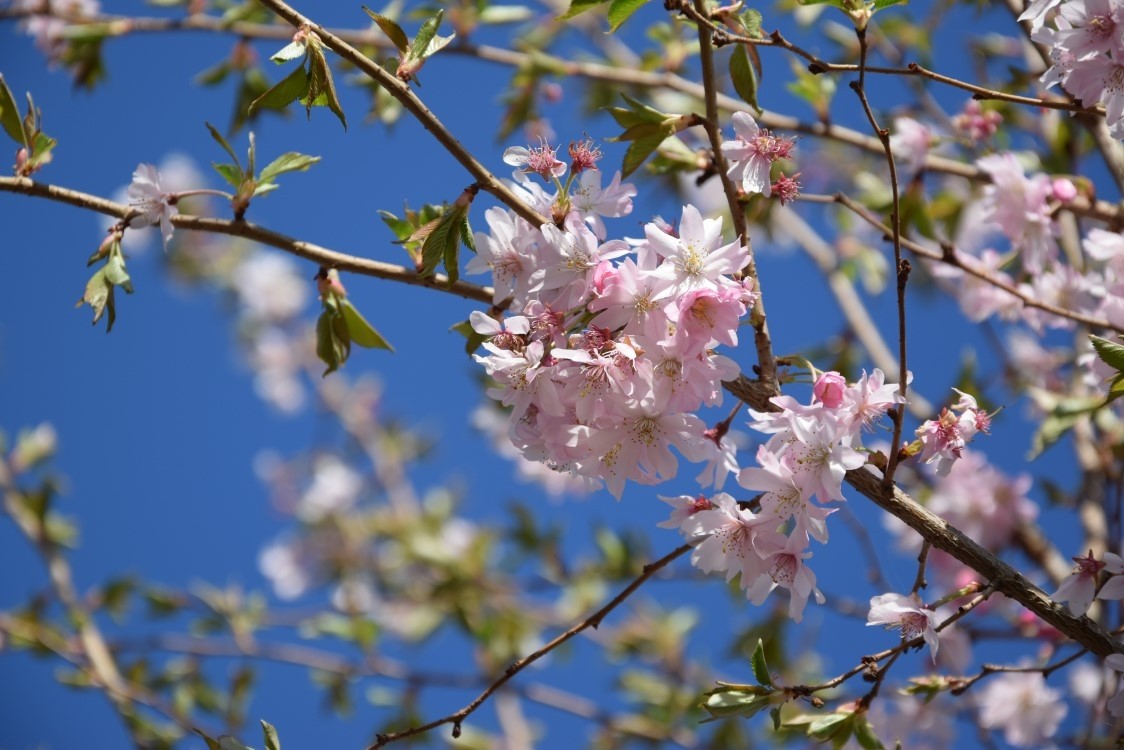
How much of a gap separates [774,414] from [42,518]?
8.68ft

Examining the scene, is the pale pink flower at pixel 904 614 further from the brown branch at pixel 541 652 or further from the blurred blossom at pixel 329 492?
the blurred blossom at pixel 329 492

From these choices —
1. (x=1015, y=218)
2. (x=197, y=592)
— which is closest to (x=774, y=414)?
(x=1015, y=218)

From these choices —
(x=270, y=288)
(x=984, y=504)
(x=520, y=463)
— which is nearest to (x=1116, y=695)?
(x=984, y=504)

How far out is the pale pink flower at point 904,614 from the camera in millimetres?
1142

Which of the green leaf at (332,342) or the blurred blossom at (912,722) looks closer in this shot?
the green leaf at (332,342)

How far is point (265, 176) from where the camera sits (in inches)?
52.1

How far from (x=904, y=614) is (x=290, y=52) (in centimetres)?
99

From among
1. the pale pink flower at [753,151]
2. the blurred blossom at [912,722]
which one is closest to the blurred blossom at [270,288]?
the blurred blossom at [912,722]

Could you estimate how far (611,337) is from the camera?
3.48 feet

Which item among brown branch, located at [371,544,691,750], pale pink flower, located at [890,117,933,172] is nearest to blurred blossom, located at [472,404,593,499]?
pale pink flower, located at [890,117,933,172]

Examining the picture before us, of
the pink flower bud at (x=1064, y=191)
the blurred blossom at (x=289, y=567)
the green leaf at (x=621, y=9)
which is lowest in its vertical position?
the green leaf at (x=621, y=9)

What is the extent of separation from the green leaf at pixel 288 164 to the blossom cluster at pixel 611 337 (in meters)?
0.35

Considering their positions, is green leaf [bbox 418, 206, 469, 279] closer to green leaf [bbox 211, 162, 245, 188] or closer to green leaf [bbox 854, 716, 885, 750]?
green leaf [bbox 211, 162, 245, 188]

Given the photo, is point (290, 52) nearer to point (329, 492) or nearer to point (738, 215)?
point (738, 215)
